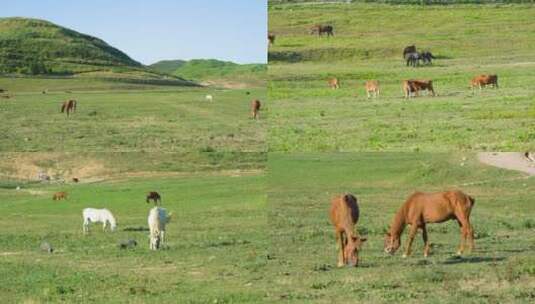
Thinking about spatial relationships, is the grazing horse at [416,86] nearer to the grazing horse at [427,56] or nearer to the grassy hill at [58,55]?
the grazing horse at [427,56]

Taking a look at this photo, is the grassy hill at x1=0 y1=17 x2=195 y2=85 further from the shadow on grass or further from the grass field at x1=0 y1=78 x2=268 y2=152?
the shadow on grass

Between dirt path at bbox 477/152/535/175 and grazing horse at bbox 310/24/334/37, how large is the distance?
3844 mm

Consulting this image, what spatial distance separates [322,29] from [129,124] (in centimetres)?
781

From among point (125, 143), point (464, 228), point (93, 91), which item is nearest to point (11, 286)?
point (464, 228)

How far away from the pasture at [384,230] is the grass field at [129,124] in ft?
18.0

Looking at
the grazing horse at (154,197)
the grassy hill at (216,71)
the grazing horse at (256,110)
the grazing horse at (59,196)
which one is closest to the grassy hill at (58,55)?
the grassy hill at (216,71)

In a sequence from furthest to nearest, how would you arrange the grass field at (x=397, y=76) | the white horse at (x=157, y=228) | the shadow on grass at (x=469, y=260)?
the grass field at (x=397, y=76), the white horse at (x=157, y=228), the shadow on grass at (x=469, y=260)

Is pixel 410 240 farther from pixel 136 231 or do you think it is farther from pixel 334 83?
pixel 136 231

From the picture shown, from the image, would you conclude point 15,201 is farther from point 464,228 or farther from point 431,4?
point 464,228

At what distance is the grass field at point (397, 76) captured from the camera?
17.6 m

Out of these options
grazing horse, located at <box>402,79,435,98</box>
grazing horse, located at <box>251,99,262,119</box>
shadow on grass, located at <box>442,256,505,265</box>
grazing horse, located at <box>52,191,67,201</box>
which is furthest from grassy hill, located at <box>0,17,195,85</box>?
shadow on grass, located at <box>442,256,505,265</box>

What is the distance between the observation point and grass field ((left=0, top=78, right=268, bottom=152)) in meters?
23.5

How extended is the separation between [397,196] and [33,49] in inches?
1281

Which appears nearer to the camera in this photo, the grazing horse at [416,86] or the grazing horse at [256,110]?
the grazing horse at [416,86]
